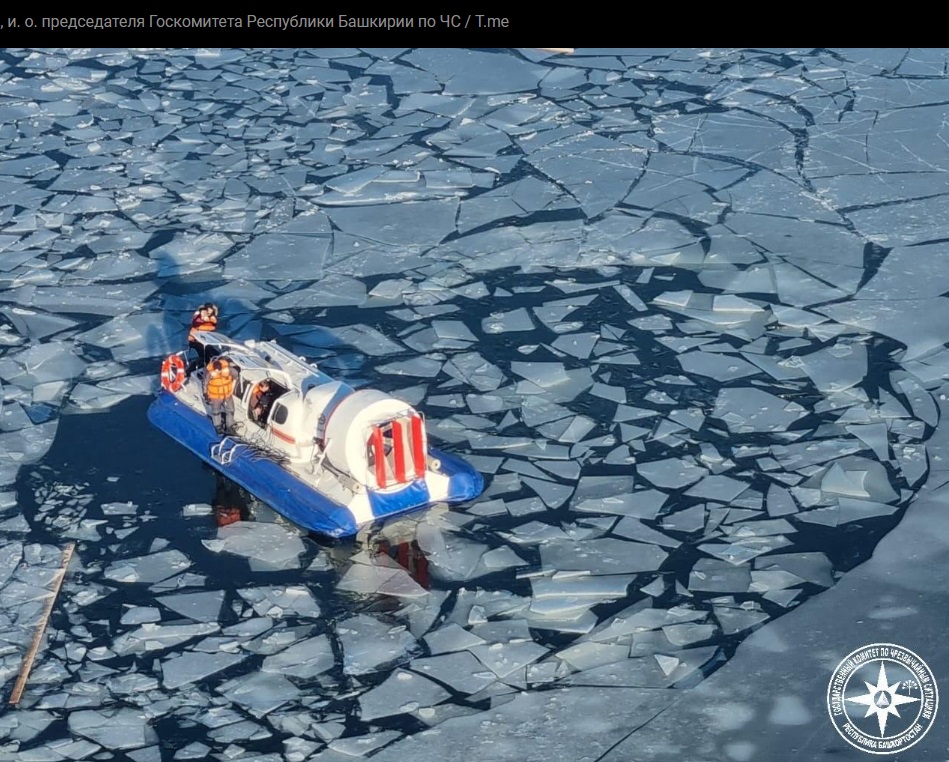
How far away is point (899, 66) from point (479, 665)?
854 cm

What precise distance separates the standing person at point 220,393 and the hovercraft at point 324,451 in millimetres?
41

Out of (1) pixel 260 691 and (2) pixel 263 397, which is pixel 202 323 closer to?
(2) pixel 263 397

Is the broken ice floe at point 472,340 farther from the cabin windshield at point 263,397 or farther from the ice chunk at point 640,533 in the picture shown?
the cabin windshield at point 263,397

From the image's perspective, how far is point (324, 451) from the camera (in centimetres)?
820

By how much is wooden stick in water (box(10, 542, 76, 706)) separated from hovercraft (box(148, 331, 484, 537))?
3.30 feet

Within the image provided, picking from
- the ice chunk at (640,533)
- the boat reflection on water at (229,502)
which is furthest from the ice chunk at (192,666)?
the ice chunk at (640,533)

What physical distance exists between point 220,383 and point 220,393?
2.6 inches

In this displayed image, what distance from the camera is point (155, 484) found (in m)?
8.70

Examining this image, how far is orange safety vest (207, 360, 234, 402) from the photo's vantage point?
27.7ft

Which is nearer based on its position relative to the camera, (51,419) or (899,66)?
(51,419)

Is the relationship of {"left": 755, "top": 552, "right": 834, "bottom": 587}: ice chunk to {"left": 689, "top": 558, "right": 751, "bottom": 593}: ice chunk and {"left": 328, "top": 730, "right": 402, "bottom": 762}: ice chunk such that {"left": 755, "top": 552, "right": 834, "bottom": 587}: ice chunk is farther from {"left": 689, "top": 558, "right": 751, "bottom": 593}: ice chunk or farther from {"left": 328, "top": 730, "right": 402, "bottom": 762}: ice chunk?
{"left": 328, "top": 730, "right": 402, "bottom": 762}: ice chunk

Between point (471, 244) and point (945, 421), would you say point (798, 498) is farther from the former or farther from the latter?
point (471, 244)

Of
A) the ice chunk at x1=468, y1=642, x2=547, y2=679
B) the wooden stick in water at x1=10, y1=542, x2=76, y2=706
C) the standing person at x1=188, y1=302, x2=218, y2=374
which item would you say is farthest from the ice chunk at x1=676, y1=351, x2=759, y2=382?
the wooden stick in water at x1=10, y1=542, x2=76, y2=706

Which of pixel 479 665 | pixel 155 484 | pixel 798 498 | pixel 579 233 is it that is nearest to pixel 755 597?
pixel 798 498
